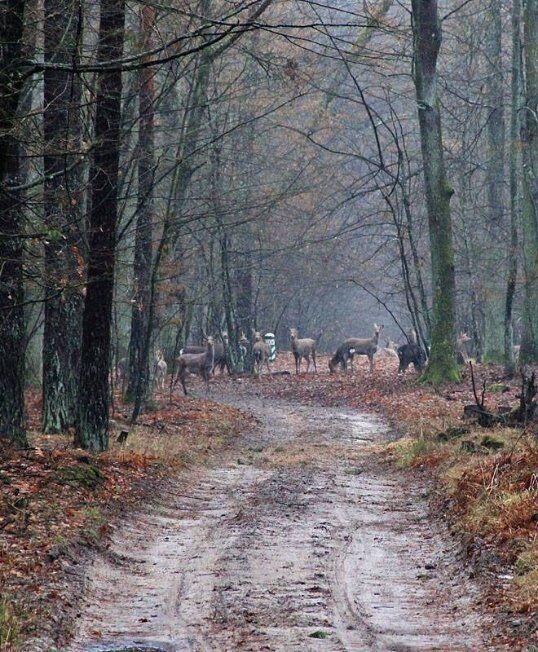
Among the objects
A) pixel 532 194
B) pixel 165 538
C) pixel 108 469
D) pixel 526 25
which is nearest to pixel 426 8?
pixel 526 25

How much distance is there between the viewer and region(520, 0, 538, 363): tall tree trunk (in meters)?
26.0


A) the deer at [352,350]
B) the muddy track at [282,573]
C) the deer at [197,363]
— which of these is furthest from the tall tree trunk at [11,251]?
the deer at [352,350]

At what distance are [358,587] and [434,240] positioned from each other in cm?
1910

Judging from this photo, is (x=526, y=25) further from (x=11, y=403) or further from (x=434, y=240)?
(x=11, y=403)

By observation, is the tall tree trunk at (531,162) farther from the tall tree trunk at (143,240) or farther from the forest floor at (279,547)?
the forest floor at (279,547)

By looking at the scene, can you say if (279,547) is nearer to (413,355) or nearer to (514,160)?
(514,160)

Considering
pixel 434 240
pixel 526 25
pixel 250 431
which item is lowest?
pixel 250 431

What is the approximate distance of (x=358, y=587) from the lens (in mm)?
8453

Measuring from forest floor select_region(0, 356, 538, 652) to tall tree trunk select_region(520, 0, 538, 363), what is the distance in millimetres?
10828

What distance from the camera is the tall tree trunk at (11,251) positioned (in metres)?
10.2

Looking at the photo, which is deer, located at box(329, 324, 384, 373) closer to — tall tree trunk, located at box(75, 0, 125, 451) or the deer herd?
the deer herd

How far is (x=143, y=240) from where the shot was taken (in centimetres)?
2120

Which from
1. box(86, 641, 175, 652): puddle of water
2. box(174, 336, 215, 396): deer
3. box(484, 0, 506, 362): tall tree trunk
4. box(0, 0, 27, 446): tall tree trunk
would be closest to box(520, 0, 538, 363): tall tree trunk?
box(484, 0, 506, 362): tall tree trunk

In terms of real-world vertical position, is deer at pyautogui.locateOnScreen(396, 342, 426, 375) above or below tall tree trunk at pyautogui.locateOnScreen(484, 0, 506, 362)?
below
